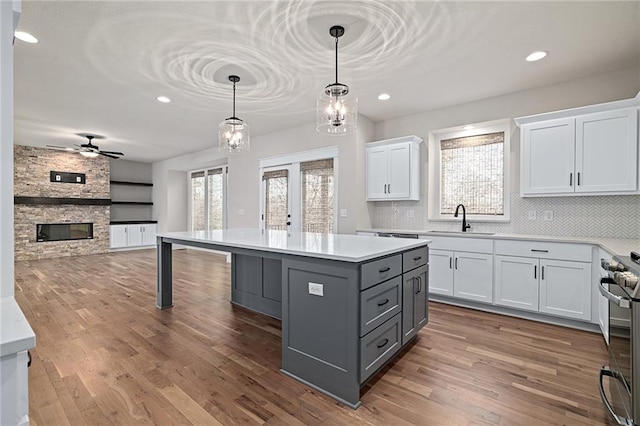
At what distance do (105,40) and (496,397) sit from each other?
4121 millimetres

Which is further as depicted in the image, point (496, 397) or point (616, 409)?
point (496, 397)

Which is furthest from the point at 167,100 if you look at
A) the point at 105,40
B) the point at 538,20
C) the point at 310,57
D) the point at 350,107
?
the point at 538,20

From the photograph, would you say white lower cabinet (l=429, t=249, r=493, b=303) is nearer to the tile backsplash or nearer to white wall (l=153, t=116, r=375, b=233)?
the tile backsplash

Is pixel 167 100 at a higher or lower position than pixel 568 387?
higher

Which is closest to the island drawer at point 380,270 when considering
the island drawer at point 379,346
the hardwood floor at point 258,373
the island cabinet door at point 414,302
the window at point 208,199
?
the island cabinet door at point 414,302

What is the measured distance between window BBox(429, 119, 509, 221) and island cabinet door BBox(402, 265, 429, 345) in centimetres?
200

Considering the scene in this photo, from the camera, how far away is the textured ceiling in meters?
2.30

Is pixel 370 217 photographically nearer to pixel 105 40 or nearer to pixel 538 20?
pixel 538 20

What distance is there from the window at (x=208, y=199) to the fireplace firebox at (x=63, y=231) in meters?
2.58

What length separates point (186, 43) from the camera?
273cm

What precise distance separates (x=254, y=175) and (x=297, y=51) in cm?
363

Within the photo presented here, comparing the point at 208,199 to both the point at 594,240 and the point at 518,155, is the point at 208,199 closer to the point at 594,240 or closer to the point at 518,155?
the point at 518,155

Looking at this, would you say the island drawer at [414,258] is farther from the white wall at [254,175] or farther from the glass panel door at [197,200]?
the glass panel door at [197,200]

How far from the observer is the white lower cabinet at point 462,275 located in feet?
11.5
